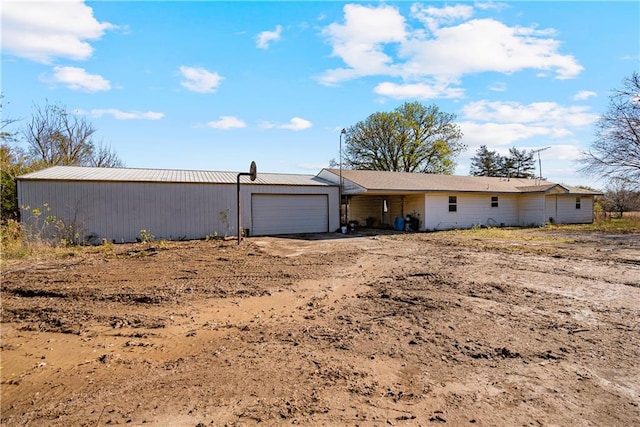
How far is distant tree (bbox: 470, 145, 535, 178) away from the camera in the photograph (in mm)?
44156

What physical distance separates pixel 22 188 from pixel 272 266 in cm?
1035

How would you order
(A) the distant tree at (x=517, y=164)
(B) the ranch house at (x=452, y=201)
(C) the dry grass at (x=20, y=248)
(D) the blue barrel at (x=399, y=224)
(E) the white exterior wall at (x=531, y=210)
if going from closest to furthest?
(C) the dry grass at (x=20, y=248) → (B) the ranch house at (x=452, y=201) → (D) the blue barrel at (x=399, y=224) → (E) the white exterior wall at (x=531, y=210) → (A) the distant tree at (x=517, y=164)

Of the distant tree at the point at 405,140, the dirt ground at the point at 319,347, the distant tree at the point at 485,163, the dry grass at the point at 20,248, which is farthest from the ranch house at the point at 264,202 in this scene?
the distant tree at the point at 485,163

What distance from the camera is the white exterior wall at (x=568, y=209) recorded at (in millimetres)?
23688

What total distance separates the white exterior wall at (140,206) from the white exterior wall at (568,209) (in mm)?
20153

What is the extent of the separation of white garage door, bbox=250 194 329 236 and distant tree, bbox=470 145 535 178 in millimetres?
33587

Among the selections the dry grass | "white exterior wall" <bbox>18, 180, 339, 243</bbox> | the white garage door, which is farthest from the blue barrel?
the dry grass

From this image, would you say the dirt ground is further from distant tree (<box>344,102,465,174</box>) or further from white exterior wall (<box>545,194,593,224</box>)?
distant tree (<box>344,102,465,174</box>)

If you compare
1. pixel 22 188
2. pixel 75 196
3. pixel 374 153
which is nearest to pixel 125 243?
pixel 75 196

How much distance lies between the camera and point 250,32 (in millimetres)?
9703

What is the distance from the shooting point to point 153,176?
15109mm

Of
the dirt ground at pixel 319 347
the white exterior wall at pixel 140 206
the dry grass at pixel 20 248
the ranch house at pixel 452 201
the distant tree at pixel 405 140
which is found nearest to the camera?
the dirt ground at pixel 319 347

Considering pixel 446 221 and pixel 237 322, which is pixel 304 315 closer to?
pixel 237 322

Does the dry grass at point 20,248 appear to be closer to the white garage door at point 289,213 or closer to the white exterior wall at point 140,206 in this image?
the white exterior wall at point 140,206
